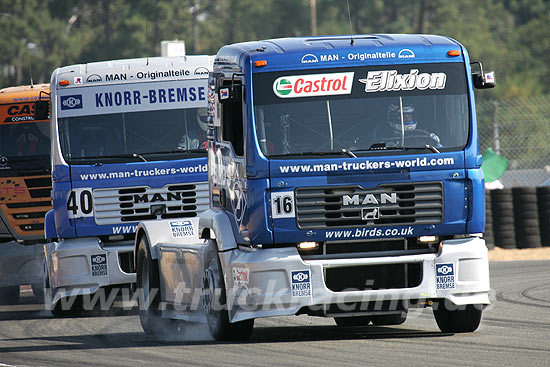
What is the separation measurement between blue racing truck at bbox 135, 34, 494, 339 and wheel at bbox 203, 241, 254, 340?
2 centimetres

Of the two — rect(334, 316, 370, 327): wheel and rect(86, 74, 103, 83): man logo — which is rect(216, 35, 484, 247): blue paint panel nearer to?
rect(334, 316, 370, 327): wheel

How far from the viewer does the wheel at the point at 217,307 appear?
412 inches

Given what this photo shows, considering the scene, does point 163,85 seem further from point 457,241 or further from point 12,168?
point 457,241

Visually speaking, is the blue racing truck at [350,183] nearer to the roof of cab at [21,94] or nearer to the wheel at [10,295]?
the roof of cab at [21,94]

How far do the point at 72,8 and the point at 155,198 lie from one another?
60.4m

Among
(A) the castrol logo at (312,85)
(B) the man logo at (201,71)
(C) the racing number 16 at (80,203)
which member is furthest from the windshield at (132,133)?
(A) the castrol logo at (312,85)

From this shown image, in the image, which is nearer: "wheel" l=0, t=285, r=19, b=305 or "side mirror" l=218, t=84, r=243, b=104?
"side mirror" l=218, t=84, r=243, b=104

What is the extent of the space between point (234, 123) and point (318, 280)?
1.58m

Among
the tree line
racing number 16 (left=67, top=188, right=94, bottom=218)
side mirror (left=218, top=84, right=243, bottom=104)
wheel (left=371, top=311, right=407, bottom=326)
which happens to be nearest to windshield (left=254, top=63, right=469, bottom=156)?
side mirror (left=218, top=84, right=243, bottom=104)

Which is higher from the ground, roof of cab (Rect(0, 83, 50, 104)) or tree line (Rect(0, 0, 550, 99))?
roof of cab (Rect(0, 83, 50, 104))

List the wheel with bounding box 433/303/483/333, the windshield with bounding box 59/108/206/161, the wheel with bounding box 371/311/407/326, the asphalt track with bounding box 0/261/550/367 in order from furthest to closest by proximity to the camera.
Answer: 1. the windshield with bounding box 59/108/206/161
2. the wheel with bounding box 371/311/407/326
3. the wheel with bounding box 433/303/483/333
4. the asphalt track with bounding box 0/261/550/367

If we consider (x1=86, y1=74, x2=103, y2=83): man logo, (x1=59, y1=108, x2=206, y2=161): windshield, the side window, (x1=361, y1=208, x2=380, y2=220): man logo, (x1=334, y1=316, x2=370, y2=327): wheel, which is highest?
the side window

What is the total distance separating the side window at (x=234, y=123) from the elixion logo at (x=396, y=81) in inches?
42.8

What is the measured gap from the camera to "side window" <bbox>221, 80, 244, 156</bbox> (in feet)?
33.8
